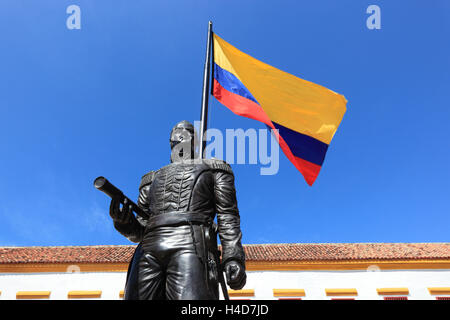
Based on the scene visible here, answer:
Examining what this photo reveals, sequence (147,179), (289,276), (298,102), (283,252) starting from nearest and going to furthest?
1. (147,179)
2. (298,102)
3. (289,276)
4. (283,252)

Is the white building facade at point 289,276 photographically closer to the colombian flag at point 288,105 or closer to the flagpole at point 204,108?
the colombian flag at point 288,105

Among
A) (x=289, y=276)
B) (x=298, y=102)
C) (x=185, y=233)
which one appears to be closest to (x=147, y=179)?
(x=185, y=233)

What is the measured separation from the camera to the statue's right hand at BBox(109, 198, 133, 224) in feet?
9.23

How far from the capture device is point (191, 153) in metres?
3.59

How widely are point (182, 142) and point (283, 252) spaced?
50.4 ft

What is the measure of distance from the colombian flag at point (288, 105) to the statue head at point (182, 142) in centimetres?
248

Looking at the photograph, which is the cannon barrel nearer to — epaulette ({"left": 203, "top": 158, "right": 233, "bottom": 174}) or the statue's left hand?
epaulette ({"left": 203, "top": 158, "right": 233, "bottom": 174})

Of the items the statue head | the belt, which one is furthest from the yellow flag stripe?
the belt

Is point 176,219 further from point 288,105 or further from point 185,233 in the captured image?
point 288,105

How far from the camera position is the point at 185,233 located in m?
2.76
